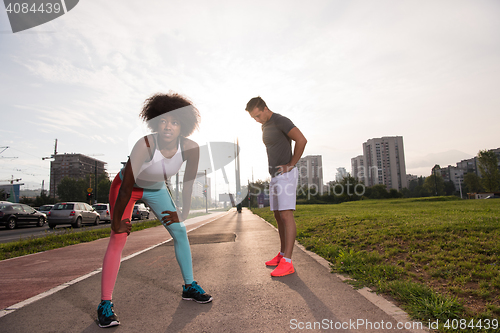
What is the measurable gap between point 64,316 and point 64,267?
2.76 m

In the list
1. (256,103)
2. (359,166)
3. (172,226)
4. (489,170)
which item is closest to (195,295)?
(172,226)

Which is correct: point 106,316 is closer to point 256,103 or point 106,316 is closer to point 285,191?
point 285,191

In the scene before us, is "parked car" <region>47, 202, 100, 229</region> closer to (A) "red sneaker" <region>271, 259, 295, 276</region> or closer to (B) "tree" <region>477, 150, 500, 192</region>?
(A) "red sneaker" <region>271, 259, 295, 276</region>

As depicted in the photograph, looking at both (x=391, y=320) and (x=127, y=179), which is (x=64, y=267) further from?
(x=391, y=320)

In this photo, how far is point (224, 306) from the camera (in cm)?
258

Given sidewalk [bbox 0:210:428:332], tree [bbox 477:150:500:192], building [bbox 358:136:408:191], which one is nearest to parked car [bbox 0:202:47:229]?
sidewalk [bbox 0:210:428:332]

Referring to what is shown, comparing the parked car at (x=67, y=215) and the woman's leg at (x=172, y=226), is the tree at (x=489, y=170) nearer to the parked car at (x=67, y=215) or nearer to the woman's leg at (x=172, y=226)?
the parked car at (x=67, y=215)

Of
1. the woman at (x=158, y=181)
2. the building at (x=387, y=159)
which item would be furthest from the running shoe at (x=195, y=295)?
the building at (x=387, y=159)

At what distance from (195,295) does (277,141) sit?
2218 millimetres

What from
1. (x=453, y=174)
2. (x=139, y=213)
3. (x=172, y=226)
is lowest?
(x=139, y=213)

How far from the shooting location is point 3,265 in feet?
17.1

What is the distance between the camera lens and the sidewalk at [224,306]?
2.17 meters

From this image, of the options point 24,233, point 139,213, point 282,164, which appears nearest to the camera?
point 282,164

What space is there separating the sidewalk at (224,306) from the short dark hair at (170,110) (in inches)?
64.1
